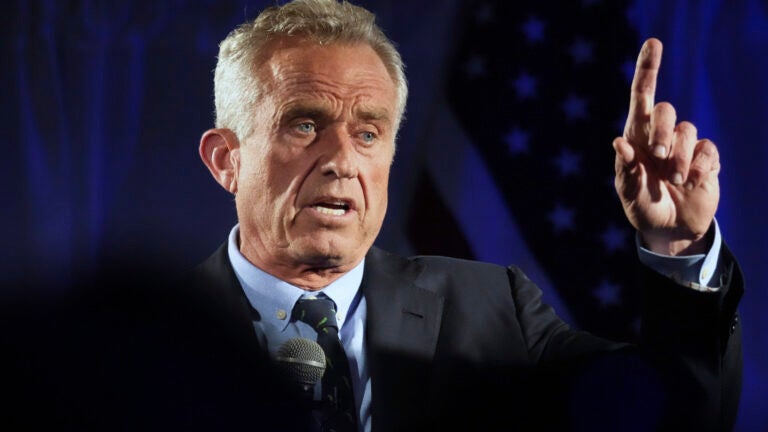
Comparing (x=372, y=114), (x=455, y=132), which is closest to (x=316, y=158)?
(x=372, y=114)

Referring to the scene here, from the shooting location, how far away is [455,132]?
277cm

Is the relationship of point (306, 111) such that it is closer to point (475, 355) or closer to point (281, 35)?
point (281, 35)

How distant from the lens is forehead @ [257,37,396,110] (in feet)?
7.48

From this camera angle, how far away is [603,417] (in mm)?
2420

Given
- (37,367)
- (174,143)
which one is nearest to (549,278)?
(174,143)

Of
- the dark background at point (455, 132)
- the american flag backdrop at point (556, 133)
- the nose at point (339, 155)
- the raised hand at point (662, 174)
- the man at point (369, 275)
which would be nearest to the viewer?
the raised hand at point (662, 174)

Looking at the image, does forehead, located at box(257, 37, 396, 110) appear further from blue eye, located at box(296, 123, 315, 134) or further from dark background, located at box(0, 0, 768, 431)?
dark background, located at box(0, 0, 768, 431)

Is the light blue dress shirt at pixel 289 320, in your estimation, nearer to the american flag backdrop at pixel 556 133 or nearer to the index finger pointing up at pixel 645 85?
the american flag backdrop at pixel 556 133

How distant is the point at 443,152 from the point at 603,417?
88cm

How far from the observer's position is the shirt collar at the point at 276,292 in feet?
7.58

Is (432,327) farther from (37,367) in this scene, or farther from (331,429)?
(37,367)

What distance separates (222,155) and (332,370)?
0.63 m

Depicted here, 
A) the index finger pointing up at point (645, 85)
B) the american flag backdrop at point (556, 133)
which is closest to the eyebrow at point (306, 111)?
the american flag backdrop at point (556, 133)

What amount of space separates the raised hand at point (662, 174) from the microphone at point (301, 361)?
788 mm
